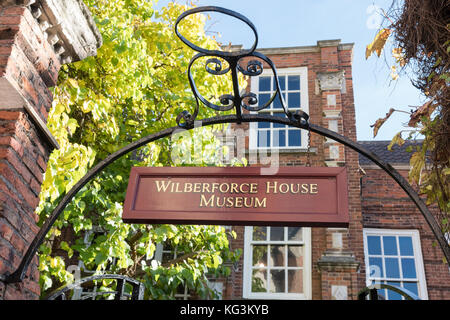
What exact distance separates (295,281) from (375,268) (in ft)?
6.38

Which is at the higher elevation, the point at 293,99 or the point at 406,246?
the point at 293,99

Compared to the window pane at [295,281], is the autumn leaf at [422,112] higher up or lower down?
lower down

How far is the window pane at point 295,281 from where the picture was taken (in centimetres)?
1005

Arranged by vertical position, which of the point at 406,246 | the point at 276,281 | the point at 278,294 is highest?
the point at 406,246

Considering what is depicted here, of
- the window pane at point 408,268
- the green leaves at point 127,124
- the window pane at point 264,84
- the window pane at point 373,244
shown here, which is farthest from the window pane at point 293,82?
the green leaves at point 127,124

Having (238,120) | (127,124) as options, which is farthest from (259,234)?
(238,120)

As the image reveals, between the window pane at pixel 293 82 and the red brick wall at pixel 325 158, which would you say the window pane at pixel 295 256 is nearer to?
the red brick wall at pixel 325 158

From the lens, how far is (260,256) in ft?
34.5

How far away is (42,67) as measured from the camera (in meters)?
3.00

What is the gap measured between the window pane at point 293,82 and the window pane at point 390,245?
4426 mm

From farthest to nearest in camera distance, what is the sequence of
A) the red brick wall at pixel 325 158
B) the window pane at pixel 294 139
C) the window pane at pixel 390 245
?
the window pane at pixel 294 139, the window pane at pixel 390 245, the red brick wall at pixel 325 158

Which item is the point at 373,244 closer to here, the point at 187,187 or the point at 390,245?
the point at 390,245

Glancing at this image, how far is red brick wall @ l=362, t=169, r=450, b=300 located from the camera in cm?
1042
